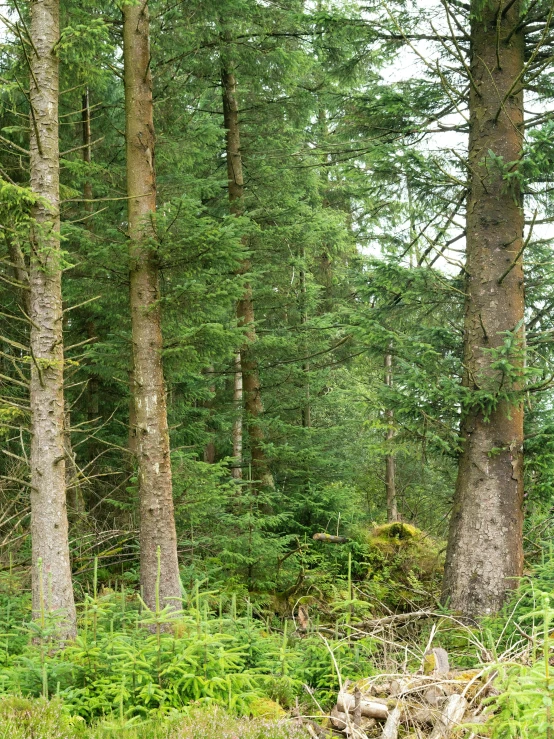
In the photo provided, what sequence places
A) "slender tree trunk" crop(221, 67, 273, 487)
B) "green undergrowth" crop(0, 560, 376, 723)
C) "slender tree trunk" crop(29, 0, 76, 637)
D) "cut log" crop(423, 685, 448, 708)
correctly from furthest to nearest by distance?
"slender tree trunk" crop(221, 67, 273, 487), "slender tree trunk" crop(29, 0, 76, 637), "green undergrowth" crop(0, 560, 376, 723), "cut log" crop(423, 685, 448, 708)

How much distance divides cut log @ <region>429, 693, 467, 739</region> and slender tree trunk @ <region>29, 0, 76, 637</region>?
11.4 feet

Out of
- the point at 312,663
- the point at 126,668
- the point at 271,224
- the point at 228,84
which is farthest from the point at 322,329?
the point at 126,668

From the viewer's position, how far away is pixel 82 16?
7074 mm

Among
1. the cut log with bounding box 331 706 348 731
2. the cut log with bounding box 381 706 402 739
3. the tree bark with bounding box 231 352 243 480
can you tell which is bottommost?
the cut log with bounding box 331 706 348 731

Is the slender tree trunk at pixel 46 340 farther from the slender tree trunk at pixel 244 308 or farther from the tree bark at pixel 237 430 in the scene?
the tree bark at pixel 237 430

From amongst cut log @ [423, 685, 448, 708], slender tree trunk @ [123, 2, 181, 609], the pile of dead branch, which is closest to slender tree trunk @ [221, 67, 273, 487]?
slender tree trunk @ [123, 2, 181, 609]

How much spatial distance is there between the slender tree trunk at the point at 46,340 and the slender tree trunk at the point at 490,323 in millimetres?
4206

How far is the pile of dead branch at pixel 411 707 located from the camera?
3.49m

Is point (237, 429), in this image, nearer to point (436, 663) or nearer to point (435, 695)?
point (436, 663)

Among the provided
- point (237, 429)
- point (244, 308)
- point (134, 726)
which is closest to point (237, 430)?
point (237, 429)

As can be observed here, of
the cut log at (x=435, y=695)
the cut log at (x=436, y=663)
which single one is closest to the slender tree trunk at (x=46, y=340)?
the cut log at (x=436, y=663)

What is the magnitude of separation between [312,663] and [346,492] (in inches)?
267

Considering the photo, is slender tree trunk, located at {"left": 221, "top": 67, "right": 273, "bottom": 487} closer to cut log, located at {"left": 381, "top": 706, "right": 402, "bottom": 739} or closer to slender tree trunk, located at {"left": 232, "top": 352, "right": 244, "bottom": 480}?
slender tree trunk, located at {"left": 232, "top": 352, "right": 244, "bottom": 480}

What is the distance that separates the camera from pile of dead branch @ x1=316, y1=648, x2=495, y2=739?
3488 mm
